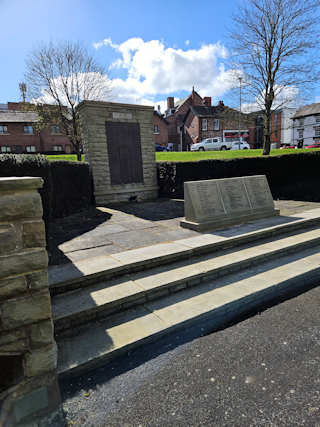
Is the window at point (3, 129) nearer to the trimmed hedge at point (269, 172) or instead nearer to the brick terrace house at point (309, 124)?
the trimmed hedge at point (269, 172)

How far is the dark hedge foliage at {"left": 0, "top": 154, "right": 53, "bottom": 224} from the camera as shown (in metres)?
5.34

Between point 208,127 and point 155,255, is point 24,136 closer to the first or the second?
point 208,127

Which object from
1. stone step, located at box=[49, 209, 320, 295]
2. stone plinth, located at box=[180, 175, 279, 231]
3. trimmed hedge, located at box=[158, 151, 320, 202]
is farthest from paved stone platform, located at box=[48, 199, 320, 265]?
trimmed hedge, located at box=[158, 151, 320, 202]

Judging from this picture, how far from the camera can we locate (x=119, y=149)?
12.2 meters

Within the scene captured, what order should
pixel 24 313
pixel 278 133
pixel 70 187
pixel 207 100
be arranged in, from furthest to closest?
pixel 278 133 < pixel 207 100 < pixel 70 187 < pixel 24 313

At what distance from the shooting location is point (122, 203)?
12.2 m

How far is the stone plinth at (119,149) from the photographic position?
1151cm

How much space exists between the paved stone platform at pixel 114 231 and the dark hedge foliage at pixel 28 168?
0.94m

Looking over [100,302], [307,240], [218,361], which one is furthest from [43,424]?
[307,240]

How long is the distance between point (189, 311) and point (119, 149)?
1004 cm

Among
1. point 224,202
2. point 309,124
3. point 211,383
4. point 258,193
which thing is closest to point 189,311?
point 211,383

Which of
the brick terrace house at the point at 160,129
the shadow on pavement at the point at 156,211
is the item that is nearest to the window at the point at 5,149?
the brick terrace house at the point at 160,129

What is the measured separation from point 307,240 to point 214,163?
7.63 m

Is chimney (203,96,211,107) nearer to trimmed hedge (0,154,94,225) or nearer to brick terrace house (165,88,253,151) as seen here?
brick terrace house (165,88,253,151)
